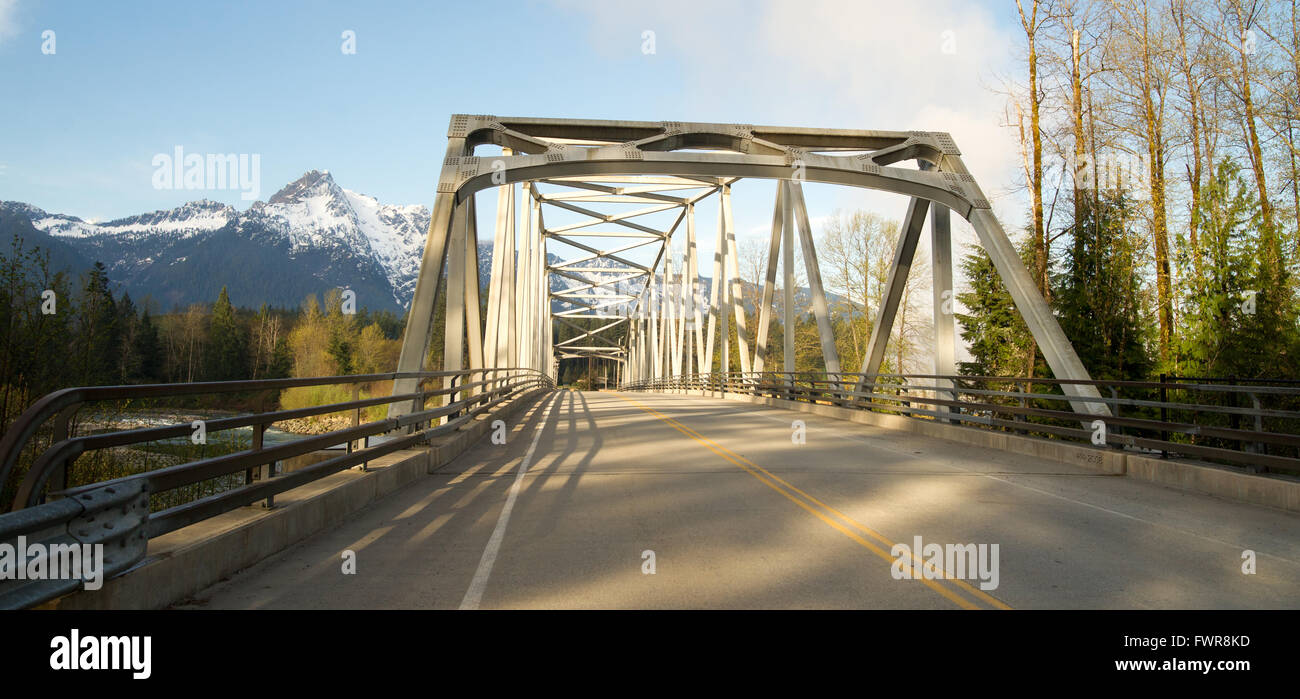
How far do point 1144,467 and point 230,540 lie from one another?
10.3m

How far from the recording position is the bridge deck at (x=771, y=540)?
4.47 meters

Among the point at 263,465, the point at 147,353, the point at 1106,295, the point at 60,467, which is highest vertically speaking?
the point at 1106,295

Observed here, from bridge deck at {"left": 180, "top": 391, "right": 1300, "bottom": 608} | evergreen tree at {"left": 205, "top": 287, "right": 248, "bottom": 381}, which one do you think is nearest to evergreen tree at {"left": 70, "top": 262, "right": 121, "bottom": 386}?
bridge deck at {"left": 180, "top": 391, "right": 1300, "bottom": 608}

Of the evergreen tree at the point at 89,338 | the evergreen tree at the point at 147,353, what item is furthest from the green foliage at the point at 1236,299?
the evergreen tree at the point at 147,353

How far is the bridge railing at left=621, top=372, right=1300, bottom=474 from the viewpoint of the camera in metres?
8.23

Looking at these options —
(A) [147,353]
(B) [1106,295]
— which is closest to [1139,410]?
(B) [1106,295]

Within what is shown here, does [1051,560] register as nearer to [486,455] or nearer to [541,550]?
[541,550]

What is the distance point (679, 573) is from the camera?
496cm

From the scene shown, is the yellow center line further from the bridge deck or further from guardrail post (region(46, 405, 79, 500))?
guardrail post (region(46, 405, 79, 500))

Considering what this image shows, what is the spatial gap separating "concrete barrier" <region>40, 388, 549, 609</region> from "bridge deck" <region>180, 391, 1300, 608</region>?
14 centimetres

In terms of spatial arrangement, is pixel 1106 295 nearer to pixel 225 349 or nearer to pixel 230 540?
pixel 230 540

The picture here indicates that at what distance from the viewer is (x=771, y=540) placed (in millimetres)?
5930

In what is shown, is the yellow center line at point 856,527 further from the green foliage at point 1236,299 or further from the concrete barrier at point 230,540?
the green foliage at point 1236,299

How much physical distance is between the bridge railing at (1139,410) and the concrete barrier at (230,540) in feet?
28.9
